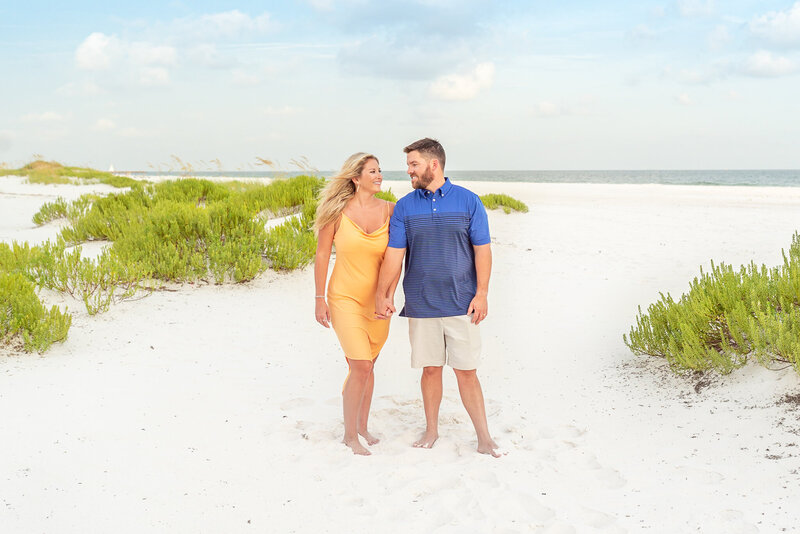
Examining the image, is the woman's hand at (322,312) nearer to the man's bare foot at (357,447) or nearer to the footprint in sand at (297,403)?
the man's bare foot at (357,447)

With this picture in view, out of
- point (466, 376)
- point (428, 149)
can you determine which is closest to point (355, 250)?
point (428, 149)

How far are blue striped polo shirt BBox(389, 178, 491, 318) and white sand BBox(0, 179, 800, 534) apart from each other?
102cm

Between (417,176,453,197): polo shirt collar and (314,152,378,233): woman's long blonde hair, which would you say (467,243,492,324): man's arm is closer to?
(417,176,453,197): polo shirt collar

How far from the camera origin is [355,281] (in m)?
3.74

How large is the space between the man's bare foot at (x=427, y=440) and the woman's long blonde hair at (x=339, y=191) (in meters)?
1.49

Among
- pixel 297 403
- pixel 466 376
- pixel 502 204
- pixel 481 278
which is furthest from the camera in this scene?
pixel 502 204

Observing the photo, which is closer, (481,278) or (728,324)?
(481,278)

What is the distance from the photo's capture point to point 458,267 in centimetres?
364

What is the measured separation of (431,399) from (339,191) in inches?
56.1

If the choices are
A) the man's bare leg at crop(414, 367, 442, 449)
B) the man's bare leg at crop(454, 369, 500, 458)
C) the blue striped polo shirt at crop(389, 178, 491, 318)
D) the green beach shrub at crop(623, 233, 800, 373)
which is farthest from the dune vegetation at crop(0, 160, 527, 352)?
the green beach shrub at crop(623, 233, 800, 373)

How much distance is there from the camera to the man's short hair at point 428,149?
358cm

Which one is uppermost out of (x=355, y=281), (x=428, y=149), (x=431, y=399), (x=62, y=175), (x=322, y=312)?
(x=428, y=149)

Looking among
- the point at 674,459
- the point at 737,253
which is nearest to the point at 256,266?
the point at 674,459

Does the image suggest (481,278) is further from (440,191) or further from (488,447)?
(488,447)
